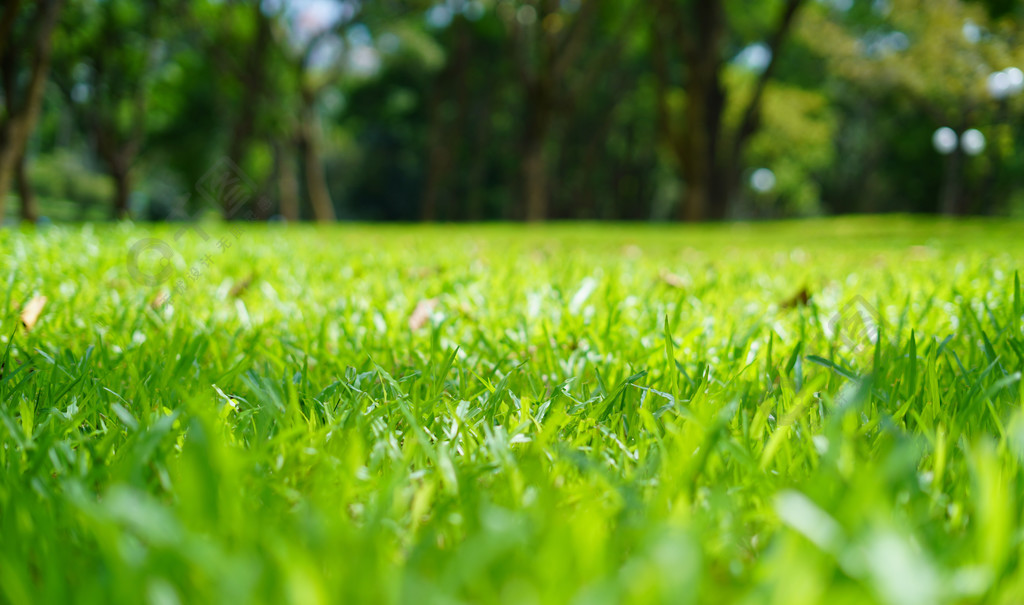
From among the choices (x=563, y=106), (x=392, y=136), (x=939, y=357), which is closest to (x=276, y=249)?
(x=939, y=357)

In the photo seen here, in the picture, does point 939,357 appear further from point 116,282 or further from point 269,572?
A: point 116,282

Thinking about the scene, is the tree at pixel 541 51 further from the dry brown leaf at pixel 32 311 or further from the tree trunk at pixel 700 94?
the dry brown leaf at pixel 32 311

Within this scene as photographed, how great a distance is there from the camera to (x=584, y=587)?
637mm

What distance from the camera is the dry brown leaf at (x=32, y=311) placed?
206 cm

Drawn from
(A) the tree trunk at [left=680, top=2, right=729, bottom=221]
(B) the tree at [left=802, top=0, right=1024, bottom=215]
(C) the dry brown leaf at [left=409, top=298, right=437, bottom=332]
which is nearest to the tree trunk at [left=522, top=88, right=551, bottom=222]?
(A) the tree trunk at [left=680, top=2, right=729, bottom=221]

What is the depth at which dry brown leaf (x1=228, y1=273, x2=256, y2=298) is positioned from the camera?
9.61 ft

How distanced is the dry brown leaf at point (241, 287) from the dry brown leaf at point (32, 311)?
2.36ft

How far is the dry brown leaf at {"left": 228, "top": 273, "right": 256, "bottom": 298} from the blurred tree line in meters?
0.46

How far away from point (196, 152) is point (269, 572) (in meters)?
34.6

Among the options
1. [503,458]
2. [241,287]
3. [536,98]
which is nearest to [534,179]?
[536,98]

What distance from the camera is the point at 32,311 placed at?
7.07 feet

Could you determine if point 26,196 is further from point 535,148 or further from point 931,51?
point 931,51

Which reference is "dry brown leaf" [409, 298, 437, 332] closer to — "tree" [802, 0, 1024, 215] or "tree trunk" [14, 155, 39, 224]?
"tree" [802, 0, 1024, 215]

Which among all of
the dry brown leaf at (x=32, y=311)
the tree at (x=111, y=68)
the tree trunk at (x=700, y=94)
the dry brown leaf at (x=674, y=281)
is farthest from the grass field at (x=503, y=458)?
the tree at (x=111, y=68)
